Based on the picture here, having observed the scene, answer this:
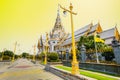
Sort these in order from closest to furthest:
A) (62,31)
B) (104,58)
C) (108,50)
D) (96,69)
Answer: (96,69) < (108,50) < (104,58) < (62,31)

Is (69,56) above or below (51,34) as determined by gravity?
below

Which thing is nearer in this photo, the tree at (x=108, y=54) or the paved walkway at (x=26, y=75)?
the paved walkway at (x=26, y=75)

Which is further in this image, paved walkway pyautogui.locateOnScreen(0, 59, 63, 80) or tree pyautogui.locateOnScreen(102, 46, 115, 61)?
tree pyautogui.locateOnScreen(102, 46, 115, 61)

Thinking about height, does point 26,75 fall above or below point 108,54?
below

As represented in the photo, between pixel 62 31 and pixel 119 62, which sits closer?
pixel 119 62

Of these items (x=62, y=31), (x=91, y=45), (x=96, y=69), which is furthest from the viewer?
(x=62, y=31)

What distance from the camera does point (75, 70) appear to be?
10.8 meters

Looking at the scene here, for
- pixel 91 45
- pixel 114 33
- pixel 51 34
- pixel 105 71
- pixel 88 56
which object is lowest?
pixel 105 71

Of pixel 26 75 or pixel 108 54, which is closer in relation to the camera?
pixel 26 75

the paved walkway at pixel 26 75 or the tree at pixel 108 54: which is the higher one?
the tree at pixel 108 54

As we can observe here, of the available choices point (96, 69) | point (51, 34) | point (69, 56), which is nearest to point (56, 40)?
point (51, 34)

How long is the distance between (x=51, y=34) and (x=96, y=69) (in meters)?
77.1

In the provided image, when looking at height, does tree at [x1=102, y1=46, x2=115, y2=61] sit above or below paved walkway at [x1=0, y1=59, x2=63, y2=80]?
above

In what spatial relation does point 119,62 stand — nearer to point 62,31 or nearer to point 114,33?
point 114,33
